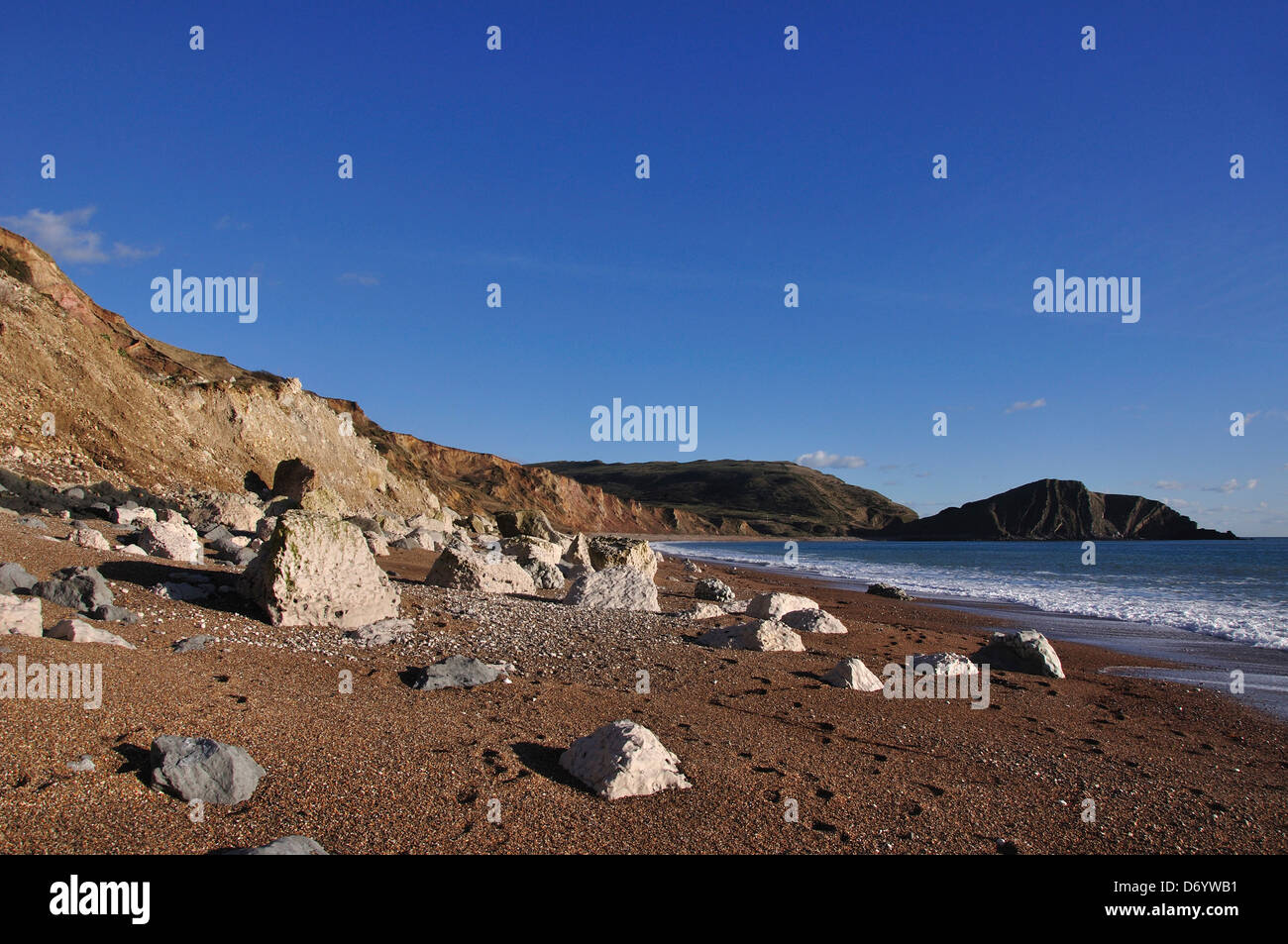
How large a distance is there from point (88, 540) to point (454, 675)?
5950 mm

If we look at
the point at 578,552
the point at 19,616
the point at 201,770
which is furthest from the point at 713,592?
the point at 201,770

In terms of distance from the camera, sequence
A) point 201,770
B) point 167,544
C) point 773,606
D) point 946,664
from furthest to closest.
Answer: point 773,606
point 167,544
point 946,664
point 201,770

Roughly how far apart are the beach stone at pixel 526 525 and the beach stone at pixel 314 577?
13966mm

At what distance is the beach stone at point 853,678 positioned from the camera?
24.8 ft

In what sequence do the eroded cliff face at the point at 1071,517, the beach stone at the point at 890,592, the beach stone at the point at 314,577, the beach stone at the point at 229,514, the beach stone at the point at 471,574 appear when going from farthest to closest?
the eroded cliff face at the point at 1071,517 → the beach stone at the point at 890,592 → the beach stone at the point at 229,514 → the beach stone at the point at 471,574 → the beach stone at the point at 314,577

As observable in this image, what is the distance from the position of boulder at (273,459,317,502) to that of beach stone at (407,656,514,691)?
18637mm

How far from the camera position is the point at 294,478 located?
2347 cm

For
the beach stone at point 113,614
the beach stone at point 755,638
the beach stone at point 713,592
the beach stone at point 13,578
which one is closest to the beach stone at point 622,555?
the beach stone at point 713,592

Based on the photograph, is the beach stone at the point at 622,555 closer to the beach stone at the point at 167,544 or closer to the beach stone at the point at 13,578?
the beach stone at the point at 167,544

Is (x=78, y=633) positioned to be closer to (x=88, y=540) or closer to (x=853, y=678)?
(x=88, y=540)

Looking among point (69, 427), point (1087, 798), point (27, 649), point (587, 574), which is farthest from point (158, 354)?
point (1087, 798)

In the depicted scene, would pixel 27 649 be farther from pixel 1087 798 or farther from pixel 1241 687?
pixel 1241 687

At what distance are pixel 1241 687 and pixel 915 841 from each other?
815 cm

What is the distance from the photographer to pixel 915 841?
4008 mm
